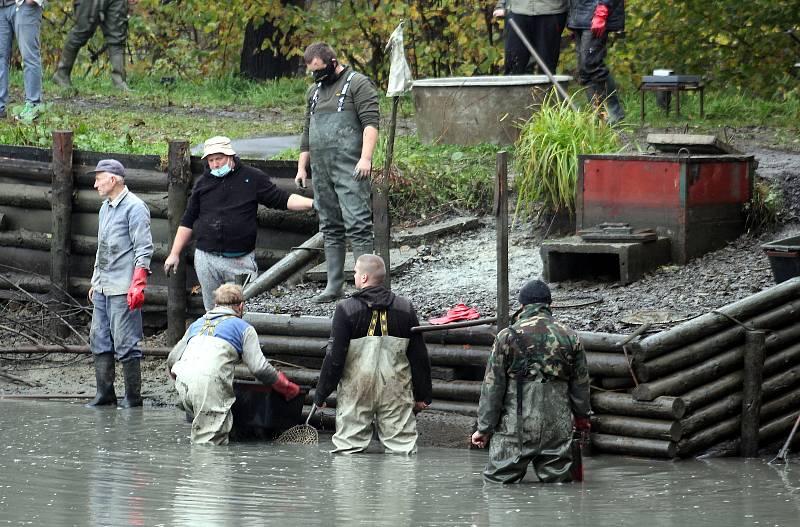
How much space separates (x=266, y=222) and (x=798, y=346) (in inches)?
210

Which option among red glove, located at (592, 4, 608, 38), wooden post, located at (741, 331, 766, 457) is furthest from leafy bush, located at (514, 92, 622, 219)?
wooden post, located at (741, 331, 766, 457)

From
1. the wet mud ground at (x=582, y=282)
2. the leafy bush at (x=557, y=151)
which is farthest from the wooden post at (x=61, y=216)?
the leafy bush at (x=557, y=151)

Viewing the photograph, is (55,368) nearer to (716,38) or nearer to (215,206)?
(215,206)

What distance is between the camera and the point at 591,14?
15336 mm

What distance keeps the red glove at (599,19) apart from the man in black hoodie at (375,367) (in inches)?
239

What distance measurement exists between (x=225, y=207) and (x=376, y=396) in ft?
8.70

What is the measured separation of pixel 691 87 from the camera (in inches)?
682

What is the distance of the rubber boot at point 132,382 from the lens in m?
12.0

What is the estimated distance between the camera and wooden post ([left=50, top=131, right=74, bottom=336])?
46.7ft

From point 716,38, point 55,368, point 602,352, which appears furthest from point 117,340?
point 716,38

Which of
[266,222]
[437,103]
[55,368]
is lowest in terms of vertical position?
[55,368]

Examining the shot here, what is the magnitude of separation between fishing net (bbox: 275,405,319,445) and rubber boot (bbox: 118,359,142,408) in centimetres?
185

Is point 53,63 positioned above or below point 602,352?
above

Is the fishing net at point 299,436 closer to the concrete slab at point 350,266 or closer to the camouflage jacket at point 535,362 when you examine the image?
the camouflage jacket at point 535,362
